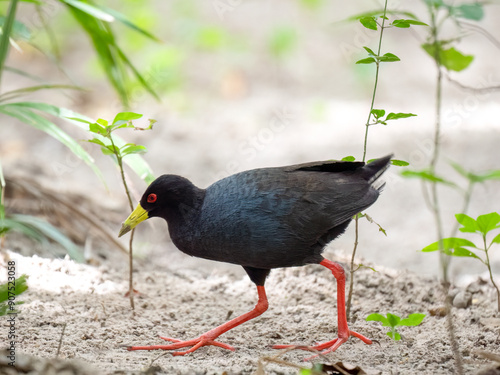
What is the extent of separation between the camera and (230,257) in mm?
2996

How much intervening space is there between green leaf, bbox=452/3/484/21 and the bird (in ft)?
2.59

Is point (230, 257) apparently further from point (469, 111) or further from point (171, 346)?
point (469, 111)

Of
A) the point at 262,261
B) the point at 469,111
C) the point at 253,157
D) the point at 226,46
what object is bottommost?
the point at 262,261

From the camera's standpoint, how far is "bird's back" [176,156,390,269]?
2.96m

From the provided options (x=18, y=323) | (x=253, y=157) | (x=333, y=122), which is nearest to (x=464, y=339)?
(x=18, y=323)

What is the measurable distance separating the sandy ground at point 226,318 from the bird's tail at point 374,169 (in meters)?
0.57

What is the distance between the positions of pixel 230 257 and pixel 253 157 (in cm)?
402

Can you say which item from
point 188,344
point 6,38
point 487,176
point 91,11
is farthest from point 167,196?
point 487,176

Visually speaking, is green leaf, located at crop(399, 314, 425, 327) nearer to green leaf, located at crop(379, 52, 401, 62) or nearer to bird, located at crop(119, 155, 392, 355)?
bird, located at crop(119, 155, 392, 355)

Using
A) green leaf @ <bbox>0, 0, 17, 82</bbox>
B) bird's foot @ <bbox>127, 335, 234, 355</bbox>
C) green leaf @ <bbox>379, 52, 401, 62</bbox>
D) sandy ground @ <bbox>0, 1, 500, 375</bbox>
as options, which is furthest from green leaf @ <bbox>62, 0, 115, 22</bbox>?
bird's foot @ <bbox>127, 335, 234, 355</bbox>

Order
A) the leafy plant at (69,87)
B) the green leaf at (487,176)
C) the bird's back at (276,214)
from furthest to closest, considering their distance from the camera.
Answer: the leafy plant at (69,87), the bird's back at (276,214), the green leaf at (487,176)

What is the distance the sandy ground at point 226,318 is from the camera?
2.74m

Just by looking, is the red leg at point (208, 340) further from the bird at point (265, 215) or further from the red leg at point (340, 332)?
the red leg at point (340, 332)

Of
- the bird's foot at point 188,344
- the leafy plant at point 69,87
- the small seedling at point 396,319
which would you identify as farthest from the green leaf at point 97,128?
the small seedling at point 396,319
